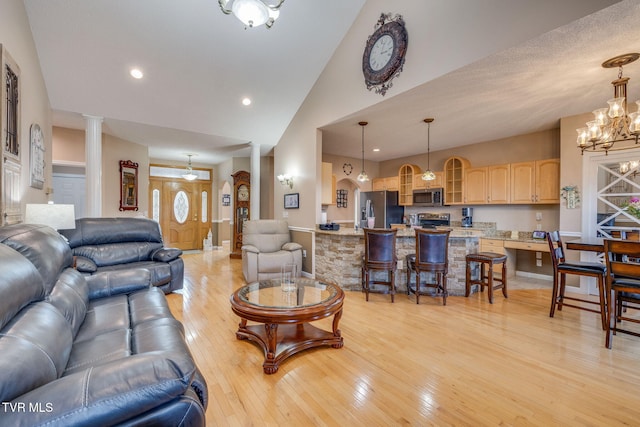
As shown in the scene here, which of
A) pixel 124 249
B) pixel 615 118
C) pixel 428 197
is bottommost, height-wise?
pixel 124 249

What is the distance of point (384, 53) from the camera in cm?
362

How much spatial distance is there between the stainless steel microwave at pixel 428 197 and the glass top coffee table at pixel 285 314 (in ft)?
14.3

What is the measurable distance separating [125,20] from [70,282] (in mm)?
3435

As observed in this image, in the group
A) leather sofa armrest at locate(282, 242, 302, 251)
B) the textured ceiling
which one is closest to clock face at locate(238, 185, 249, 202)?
the textured ceiling

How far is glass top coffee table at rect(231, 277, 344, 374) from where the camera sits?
212 centimetres

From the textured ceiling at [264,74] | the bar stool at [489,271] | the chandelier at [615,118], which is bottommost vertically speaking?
the bar stool at [489,271]

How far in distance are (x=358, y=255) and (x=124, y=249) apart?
3.45m

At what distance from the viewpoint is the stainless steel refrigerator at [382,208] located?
6910 millimetres

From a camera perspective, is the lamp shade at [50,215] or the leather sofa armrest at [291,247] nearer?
the lamp shade at [50,215]

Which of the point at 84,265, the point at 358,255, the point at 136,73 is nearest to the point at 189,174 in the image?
the point at 136,73

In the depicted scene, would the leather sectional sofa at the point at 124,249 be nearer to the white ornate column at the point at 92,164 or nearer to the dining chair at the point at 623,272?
the white ornate column at the point at 92,164

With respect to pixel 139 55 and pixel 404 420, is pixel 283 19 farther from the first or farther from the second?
pixel 404 420

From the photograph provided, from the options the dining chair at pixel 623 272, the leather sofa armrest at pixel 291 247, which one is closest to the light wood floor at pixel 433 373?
the dining chair at pixel 623 272

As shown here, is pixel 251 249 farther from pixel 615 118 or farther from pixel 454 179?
pixel 615 118
